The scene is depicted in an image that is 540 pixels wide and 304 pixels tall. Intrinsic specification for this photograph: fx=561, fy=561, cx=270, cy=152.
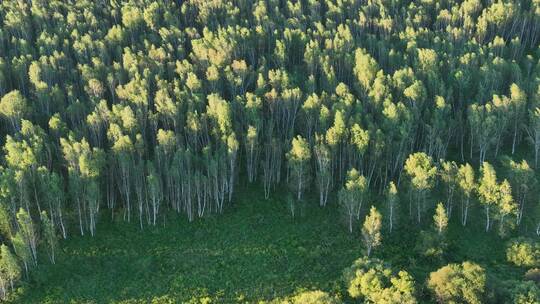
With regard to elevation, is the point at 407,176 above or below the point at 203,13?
below

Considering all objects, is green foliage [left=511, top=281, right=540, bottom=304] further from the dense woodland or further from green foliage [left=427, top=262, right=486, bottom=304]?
green foliage [left=427, top=262, right=486, bottom=304]

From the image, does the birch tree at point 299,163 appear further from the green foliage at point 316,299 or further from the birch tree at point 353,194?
the green foliage at point 316,299

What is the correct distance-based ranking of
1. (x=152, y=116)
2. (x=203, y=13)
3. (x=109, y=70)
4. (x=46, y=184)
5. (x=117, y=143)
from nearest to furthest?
1. (x=46, y=184)
2. (x=117, y=143)
3. (x=152, y=116)
4. (x=109, y=70)
5. (x=203, y=13)

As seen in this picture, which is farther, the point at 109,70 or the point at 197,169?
the point at 109,70

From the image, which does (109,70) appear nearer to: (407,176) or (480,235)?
(407,176)

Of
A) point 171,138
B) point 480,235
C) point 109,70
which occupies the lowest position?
point 480,235

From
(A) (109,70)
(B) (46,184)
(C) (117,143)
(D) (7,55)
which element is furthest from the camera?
(D) (7,55)

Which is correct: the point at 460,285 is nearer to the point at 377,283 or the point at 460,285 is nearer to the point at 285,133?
the point at 377,283

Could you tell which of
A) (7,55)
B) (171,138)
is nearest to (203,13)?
(7,55)

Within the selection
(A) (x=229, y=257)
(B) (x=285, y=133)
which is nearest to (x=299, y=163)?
(B) (x=285, y=133)
